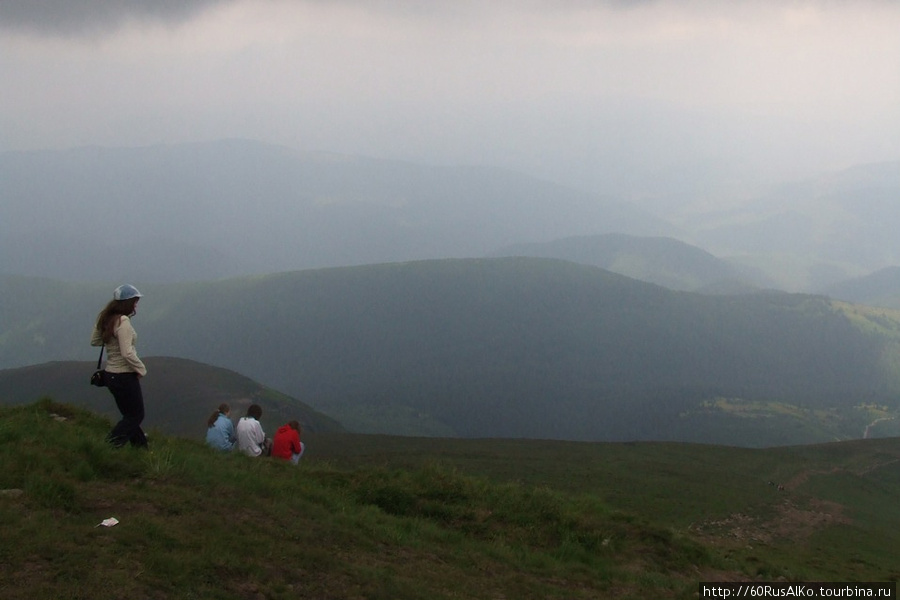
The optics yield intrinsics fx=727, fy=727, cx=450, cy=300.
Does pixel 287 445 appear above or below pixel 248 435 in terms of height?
below

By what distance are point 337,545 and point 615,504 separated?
35.6 m

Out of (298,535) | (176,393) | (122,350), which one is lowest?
(176,393)

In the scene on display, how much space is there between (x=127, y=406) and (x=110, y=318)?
175cm

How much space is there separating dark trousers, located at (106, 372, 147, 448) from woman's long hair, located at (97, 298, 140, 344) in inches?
27.2

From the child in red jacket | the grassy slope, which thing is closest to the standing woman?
the grassy slope

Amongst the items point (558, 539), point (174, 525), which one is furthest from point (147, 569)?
point (558, 539)

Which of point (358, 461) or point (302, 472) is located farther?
point (358, 461)

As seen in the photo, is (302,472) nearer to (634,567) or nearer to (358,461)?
(634,567)

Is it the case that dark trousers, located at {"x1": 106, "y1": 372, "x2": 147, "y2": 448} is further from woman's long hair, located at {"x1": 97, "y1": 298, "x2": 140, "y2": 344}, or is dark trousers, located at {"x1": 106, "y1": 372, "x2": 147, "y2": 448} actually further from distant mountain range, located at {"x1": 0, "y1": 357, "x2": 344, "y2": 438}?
distant mountain range, located at {"x1": 0, "y1": 357, "x2": 344, "y2": 438}

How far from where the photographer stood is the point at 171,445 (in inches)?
652

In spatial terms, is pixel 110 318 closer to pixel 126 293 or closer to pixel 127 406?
pixel 126 293

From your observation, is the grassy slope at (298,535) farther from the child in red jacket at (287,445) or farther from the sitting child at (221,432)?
the child in red jacket at (287,445)

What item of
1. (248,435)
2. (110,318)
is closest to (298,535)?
(110,318)

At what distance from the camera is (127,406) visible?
44.0 feet
